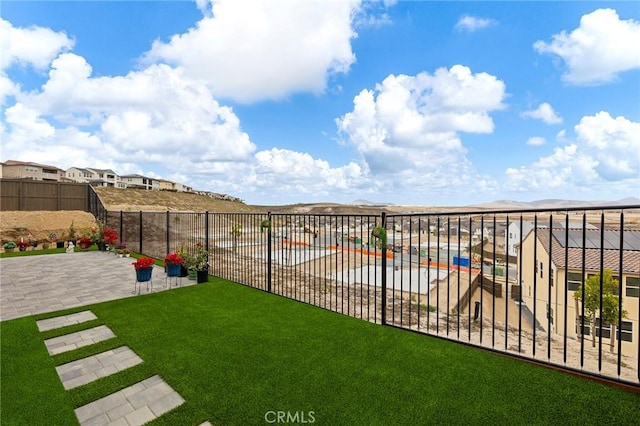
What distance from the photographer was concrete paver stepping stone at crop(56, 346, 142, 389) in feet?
8.45

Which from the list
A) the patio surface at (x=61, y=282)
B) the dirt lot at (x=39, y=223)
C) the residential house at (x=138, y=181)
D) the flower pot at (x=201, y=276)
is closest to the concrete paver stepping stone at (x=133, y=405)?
the patio surface at (x=61, y=282)

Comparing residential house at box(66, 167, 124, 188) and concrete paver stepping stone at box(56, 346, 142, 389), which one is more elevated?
residential house at box(66, 167, 124, 188)

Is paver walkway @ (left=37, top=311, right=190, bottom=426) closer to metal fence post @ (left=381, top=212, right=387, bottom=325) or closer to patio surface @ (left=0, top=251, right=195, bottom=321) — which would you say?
patio surface @ (left=0, top=251, right=195, bottom=321)

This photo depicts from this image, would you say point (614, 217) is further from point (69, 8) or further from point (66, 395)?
point (69, 8)

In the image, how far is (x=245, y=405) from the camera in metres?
2.16

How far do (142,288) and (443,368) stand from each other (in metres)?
5.88

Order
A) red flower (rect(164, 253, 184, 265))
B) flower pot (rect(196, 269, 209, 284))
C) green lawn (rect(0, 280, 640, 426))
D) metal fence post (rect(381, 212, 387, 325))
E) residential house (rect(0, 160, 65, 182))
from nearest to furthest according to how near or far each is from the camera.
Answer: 1. green lawn (rect(0, 280, 640, 426))
2. metal fence post (rect(381, 212, 387, 325))
3. red flower (rect(164, 253, 184, 265))
4. flower pot (rect(196, 269, 209, 284))
5. residential house (rect(0, 160, 65, 182))

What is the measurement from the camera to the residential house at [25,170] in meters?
45.2

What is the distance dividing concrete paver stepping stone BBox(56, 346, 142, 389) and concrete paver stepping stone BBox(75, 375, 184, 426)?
0.44 m

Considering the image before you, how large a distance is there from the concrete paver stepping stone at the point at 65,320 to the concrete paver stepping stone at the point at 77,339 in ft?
1.49

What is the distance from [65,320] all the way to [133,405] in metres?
2.89

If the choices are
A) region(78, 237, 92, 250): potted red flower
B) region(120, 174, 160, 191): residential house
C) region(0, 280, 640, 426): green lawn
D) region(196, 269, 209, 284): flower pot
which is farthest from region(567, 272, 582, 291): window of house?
region(120, 174, 160, 191): residential house

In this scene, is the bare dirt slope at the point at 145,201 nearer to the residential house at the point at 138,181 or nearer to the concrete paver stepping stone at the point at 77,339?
the concrete paver stepping stone at the point at 77,339

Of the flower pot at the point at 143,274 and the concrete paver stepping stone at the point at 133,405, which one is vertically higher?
the flower pot at the point at 143,274
